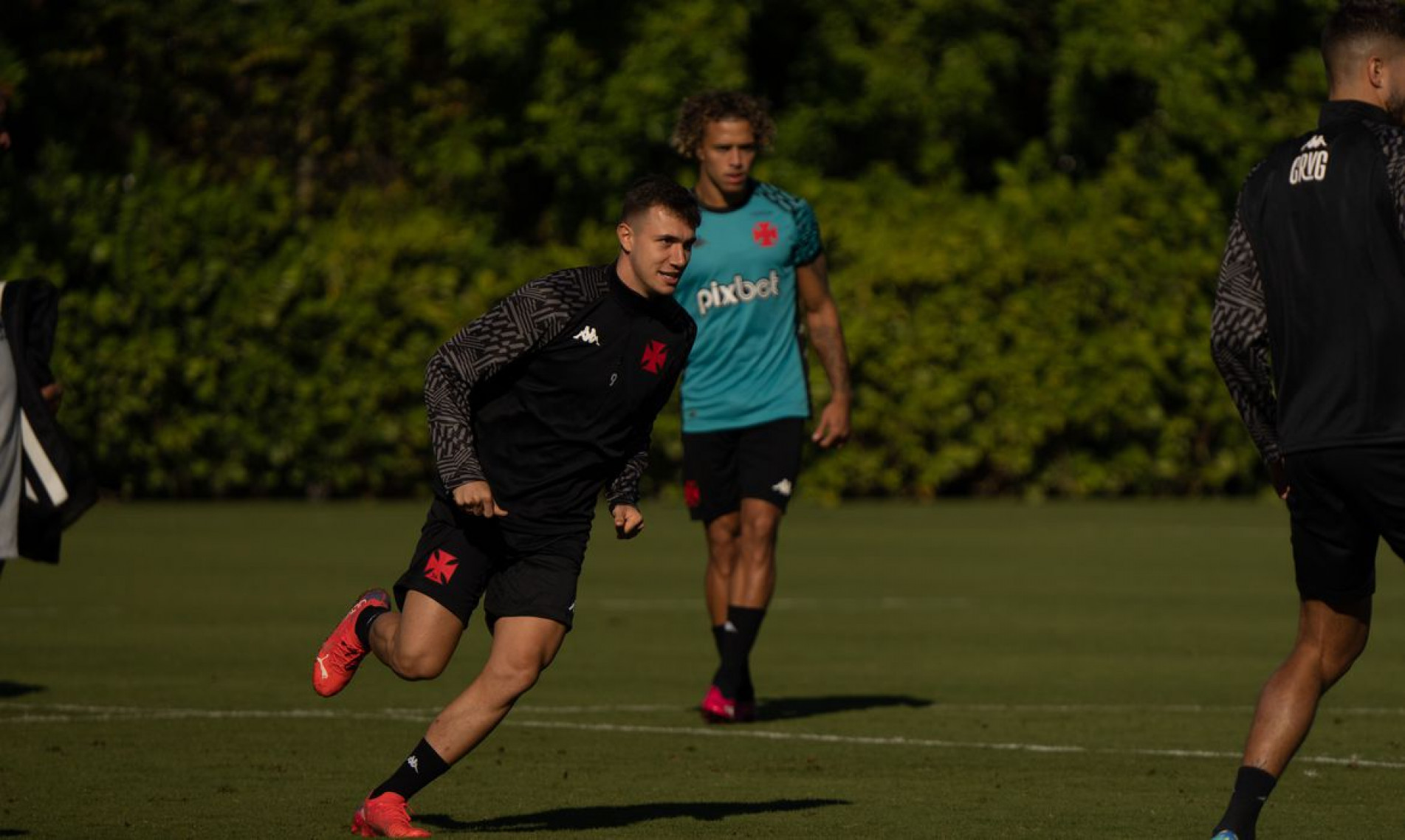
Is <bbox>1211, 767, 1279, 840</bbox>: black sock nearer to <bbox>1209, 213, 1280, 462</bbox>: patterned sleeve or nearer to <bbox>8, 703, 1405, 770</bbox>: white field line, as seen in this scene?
<bbox>1209, 213, 1280, 462</bbox>: patterned sleeve

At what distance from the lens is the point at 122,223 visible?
23.7 m

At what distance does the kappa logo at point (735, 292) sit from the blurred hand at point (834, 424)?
588 millimetres

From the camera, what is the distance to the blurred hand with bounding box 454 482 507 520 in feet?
23.4

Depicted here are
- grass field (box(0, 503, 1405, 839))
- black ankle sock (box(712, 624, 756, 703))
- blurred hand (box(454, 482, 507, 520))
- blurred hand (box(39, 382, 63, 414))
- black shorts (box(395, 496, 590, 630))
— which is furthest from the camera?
black ankle sock (box(712, 624, 756, 703))

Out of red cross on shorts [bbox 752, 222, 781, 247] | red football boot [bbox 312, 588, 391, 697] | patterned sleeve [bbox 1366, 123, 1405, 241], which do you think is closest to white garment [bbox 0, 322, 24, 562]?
red football boot [bbox 312, 588, 391, 697]

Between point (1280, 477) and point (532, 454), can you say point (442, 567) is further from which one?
point (1280, 477)

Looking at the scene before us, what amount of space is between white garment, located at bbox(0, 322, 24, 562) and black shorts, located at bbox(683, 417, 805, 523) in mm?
3322

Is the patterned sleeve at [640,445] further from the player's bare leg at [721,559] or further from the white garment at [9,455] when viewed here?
the player's bare leg at [721,559]

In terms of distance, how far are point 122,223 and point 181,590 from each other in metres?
8.31

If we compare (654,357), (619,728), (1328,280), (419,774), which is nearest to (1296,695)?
(1328,280)

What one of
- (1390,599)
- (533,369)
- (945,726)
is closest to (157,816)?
(533,369)

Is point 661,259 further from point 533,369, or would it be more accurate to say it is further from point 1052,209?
point 1052,209

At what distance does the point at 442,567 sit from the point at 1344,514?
2.64 metres

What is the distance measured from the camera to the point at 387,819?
290 inches
